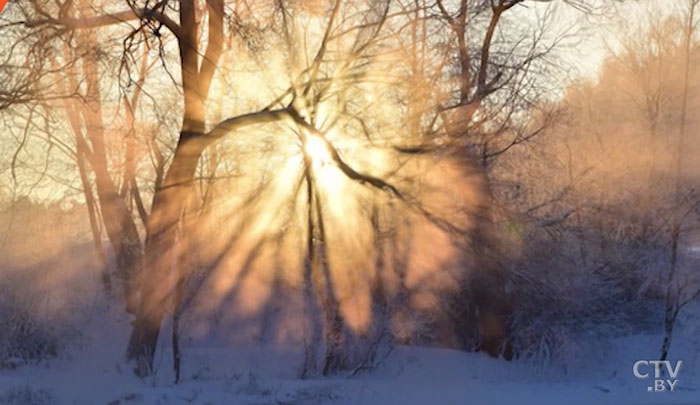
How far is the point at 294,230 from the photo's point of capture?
64.1ft

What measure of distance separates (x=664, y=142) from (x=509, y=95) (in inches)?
545

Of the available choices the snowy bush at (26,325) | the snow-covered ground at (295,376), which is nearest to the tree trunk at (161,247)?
the snow-covered ground at (295,376)

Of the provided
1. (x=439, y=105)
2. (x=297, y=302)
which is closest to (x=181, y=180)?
(x=439, y=105)

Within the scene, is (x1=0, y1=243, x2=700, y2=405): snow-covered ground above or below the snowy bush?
below

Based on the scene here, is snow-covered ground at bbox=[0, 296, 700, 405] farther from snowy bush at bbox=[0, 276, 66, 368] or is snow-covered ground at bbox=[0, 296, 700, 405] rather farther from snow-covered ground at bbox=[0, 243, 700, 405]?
snowy bush at bbox=[0, 276, 66, 368]

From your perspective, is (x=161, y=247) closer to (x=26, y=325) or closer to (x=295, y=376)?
(x=295, y=376)

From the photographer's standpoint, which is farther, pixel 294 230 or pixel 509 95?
pixel 294 230

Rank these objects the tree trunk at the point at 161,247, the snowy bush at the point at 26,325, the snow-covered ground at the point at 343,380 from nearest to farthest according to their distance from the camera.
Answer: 1. the snow-covered ground at the point at 343,380
2. the tree trunk at the point at 161,247
3. the snowy bush at the point at 26,325

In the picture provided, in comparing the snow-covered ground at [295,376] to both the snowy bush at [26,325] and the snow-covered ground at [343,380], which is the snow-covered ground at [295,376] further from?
the snowy bush at [26,325]

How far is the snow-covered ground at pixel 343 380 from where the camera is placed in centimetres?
1098

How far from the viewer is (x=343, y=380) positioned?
45.2 ft

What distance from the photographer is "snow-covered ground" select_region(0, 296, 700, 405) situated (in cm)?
1098

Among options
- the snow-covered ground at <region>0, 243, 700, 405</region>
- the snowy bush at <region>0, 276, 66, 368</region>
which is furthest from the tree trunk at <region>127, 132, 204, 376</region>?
the snowy bush at <region>0, 276, 66, 368</region>

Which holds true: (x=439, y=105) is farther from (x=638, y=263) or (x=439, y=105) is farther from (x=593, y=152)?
(x=593, y=152)
